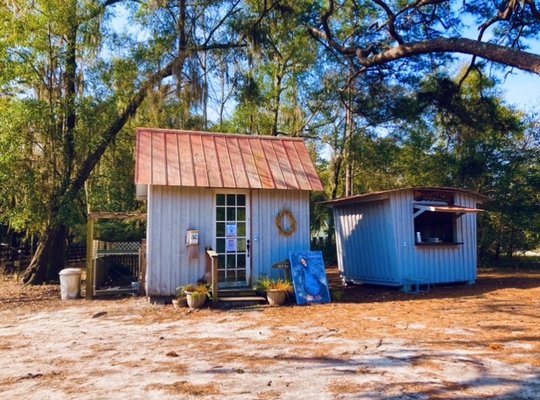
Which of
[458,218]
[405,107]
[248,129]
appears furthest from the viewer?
[248,129]

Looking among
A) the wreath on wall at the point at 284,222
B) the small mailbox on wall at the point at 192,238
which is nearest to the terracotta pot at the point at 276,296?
the wreath on wall at the point at 284,222

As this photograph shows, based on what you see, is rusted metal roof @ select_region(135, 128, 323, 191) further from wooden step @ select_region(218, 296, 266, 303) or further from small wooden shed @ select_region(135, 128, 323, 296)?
wooden step @ select_region(218, 296, 266, 303)

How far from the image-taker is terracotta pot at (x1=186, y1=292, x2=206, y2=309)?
822cm

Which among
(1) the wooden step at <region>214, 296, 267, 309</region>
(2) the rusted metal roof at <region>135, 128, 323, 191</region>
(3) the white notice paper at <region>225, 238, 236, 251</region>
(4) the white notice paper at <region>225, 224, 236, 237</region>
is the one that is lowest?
(1) the wooden step at <region>214, 296, 267, 309</region>

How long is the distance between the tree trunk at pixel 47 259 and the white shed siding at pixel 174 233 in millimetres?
4794

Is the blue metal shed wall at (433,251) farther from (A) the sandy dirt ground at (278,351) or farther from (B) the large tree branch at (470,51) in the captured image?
(B) the large tree branch at (470,51)

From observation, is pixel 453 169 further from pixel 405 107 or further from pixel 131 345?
pixel 131 345

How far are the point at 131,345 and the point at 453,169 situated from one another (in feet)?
49.4

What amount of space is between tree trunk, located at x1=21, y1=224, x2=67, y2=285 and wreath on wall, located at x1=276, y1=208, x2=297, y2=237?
6.44 m

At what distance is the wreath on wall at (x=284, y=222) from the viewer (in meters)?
9.53

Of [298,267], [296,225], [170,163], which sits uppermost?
[170,163]

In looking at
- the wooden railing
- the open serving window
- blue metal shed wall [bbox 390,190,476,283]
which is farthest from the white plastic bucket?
the open serving window

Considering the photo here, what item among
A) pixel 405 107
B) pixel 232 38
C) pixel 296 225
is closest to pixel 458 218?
pixel 405 107

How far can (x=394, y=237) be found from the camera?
34.3ft
